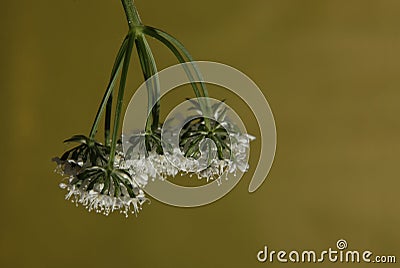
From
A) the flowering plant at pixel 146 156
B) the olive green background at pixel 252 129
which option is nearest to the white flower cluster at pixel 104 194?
the flowering plant at pixel 146 156

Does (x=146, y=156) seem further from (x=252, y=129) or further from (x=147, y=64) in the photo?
(x=252, y=129)

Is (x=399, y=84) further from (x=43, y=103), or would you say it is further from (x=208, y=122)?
(x=208, y=122)

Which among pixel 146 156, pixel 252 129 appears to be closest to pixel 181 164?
pixel 146 156

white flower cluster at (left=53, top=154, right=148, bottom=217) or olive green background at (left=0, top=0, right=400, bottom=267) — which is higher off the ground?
olive green background at (left=0, top=0, right=400, bottom=267)

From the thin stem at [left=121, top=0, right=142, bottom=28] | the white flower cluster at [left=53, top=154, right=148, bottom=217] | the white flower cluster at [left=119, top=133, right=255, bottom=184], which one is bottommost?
the white flower cluster at [left=53, top=154, right=148, bottom=217]

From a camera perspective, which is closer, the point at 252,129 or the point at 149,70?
the point at 149,70

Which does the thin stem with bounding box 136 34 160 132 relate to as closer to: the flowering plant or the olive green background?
the flowering plant

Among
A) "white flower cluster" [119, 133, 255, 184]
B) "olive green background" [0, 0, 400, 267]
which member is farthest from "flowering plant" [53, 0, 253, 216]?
"olive green background" [0, 0, 400, 267]

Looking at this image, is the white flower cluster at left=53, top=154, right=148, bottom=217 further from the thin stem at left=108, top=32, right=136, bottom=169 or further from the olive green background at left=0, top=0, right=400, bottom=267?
the olive green background at left=0, top=0, right=400, bottom=267

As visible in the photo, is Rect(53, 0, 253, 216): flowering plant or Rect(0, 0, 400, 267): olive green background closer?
Rect(53, 0, 253, 216): flowering plant
